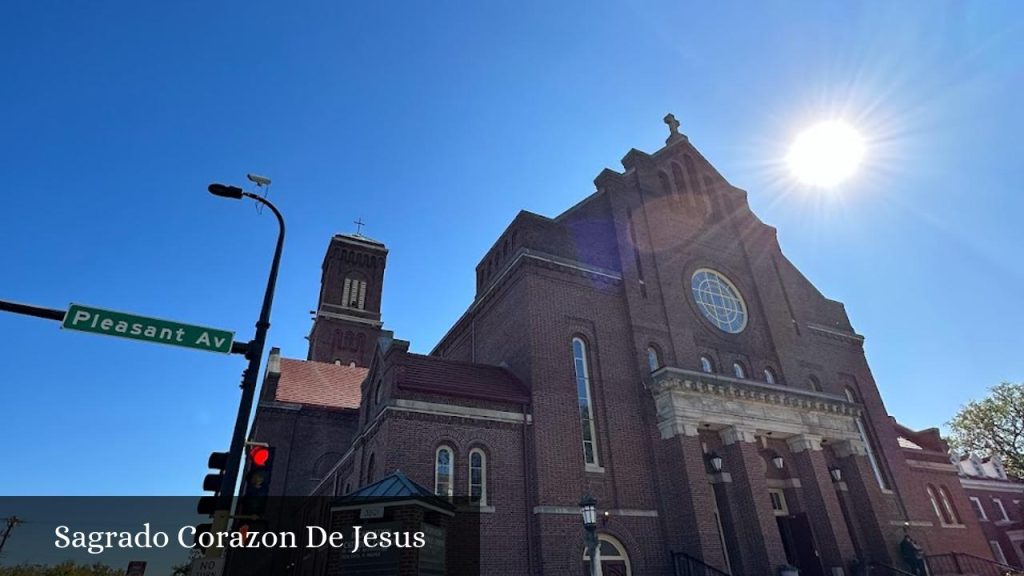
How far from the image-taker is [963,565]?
24.3 metres

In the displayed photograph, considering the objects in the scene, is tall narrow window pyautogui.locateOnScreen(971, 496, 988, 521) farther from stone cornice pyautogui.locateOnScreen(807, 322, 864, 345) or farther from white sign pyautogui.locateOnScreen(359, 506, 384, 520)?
white sign pyautogui.locateOnScreen(359, 506, 384, 520)

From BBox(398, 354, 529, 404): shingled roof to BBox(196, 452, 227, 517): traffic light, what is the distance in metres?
7.96

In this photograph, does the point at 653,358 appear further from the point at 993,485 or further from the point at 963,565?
the point at 993,485

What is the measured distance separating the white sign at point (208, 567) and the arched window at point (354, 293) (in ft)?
122

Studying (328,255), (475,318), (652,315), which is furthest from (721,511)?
(328,255)

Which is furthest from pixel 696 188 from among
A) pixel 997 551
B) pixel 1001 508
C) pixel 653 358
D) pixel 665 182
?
pixel 1001 508

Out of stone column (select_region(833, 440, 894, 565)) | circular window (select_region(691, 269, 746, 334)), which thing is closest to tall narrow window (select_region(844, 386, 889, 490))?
stone column (select_region(833, 440, 894, 565))

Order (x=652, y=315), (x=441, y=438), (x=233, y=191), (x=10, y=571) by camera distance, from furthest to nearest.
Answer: (x=10, y=571) < (x=652, y=315) < (x=441, y=438) < (x=233, y=191)

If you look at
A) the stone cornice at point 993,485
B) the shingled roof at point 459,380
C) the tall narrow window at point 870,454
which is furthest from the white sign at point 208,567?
the stone cornice at point 993,485

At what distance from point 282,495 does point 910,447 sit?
103ft

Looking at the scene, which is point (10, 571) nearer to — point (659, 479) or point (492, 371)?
point (492, 371)

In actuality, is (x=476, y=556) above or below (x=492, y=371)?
below

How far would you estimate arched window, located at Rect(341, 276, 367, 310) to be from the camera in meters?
44.8

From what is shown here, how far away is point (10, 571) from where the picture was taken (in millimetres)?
50562
